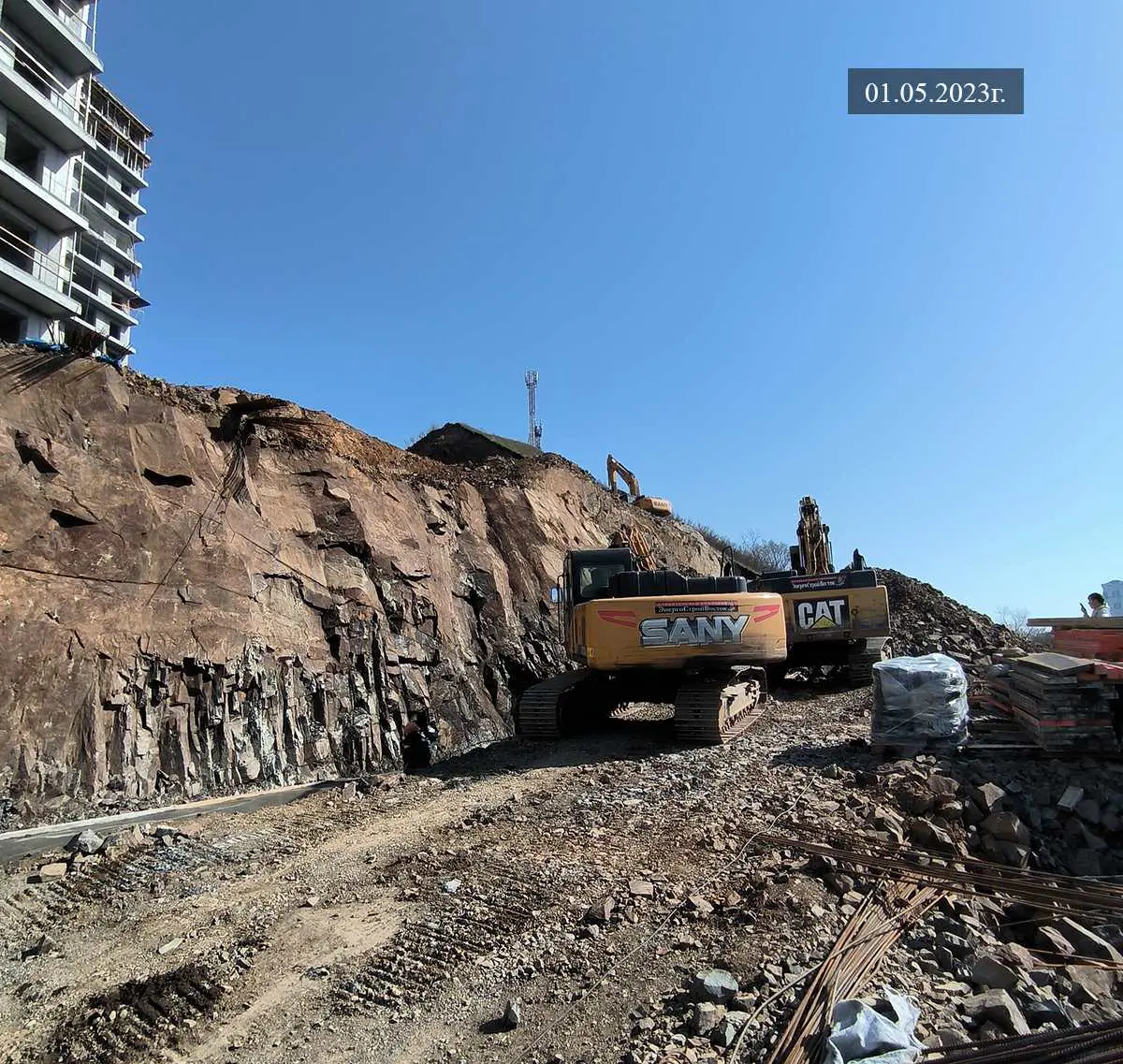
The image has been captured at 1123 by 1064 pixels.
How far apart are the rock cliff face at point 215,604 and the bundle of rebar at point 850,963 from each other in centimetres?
678

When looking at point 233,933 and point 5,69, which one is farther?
point 5,69

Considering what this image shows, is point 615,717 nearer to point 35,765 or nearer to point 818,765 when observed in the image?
point 818,765

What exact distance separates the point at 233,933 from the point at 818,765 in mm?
5899

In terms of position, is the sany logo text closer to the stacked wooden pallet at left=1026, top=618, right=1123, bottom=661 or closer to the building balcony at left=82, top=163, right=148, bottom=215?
the stacked wooden pallet at left=1026, top=618, right=1123, bottom=661

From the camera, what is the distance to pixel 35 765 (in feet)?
22.2

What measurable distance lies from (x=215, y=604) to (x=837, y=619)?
11992mm

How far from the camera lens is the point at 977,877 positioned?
4.73 m

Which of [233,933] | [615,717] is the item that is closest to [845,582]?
[615,717]

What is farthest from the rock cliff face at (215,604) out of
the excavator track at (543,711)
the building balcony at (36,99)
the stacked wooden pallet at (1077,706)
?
the building balcony at (36,99)

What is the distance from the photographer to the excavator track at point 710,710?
9.18 metres

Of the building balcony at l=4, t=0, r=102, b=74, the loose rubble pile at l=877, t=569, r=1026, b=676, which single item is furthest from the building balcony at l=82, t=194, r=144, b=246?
the loose rubble pile at l=877, t=569, r=1026, b=676

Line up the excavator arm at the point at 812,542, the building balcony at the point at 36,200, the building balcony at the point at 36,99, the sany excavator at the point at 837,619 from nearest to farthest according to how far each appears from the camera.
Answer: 1. the sany excavator at the point at 837,619
2. the excavator arm at the point at 812,542
3. the building balcony at the point at 36,200
4. the building balcony at the point at 36,99

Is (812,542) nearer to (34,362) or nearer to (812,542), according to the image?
(812,542)

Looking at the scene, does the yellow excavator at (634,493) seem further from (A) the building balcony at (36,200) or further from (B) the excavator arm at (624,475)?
(A) the building balcony at (36,200)
